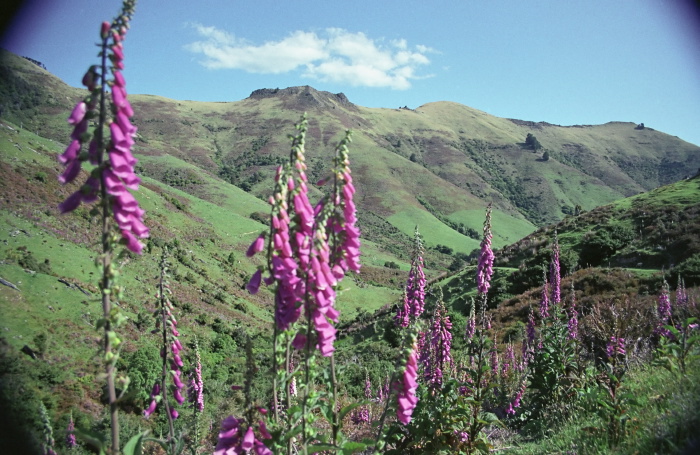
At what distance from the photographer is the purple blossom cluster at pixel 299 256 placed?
2945 mm

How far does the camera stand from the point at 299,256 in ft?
10.1

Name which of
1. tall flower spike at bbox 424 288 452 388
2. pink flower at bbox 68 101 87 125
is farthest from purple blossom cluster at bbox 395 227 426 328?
pink flower at bbox 68 101 87 125

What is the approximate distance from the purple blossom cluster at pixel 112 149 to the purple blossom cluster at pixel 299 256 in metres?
0.89

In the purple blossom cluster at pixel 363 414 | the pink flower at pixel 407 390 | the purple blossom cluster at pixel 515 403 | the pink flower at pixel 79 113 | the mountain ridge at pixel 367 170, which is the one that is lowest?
the purple blossom cluster at pixel 363 414

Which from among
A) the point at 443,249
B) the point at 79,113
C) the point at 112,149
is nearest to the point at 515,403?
the point at 112,149

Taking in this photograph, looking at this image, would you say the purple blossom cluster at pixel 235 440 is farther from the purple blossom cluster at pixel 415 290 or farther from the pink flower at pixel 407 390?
the purple blossom cluster at pixel 415 290

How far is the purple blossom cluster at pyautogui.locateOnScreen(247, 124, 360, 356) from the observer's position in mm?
2945

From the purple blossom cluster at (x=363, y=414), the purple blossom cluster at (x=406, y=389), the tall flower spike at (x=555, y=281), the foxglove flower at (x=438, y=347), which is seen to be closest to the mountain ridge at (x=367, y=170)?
the purple blossom cluster at (x=363, y=414)

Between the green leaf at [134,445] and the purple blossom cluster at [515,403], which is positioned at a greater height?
the green leaf at [134,445]

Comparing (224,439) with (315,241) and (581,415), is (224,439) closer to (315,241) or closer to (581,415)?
(315,241)

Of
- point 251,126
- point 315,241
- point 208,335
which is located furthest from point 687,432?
point 251,126

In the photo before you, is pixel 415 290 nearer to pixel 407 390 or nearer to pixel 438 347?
pixel 438 347

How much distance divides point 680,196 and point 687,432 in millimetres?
35971

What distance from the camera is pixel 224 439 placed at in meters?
2.79
